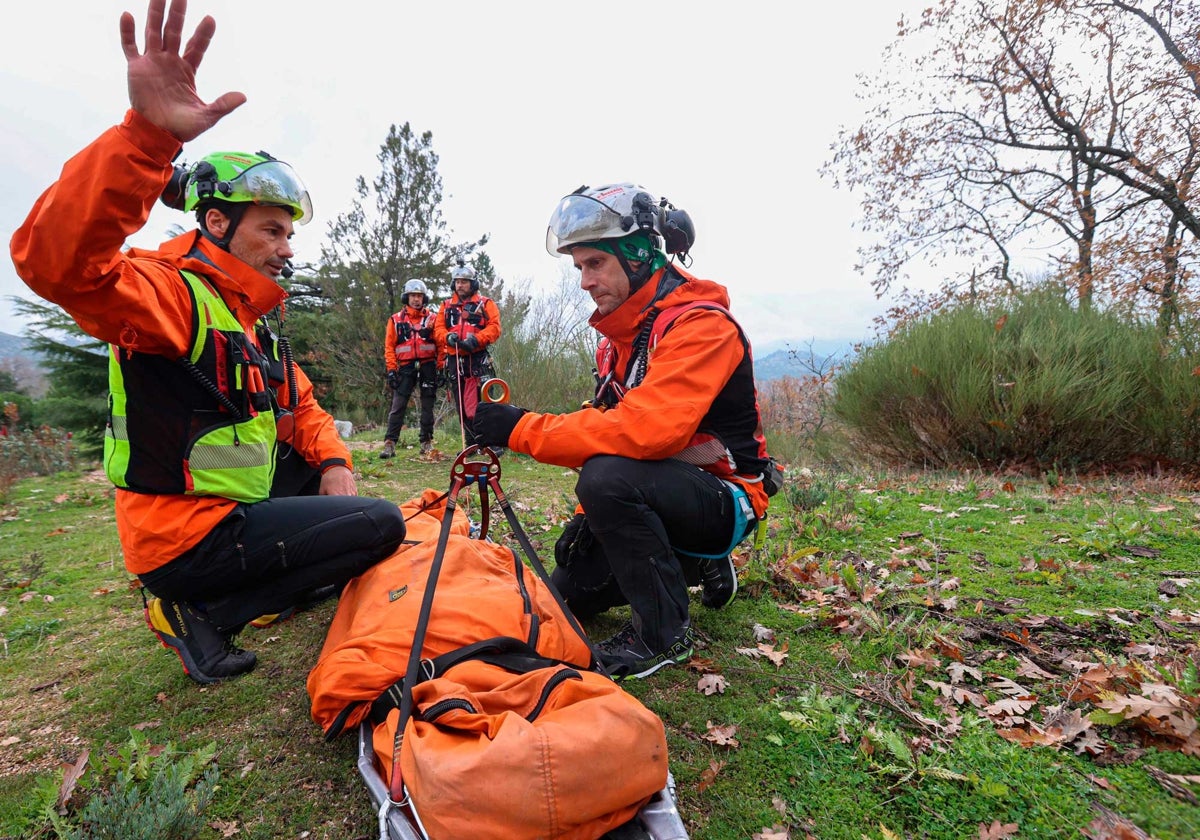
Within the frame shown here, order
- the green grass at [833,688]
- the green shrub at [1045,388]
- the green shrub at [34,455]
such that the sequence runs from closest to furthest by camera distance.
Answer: the green grass at [833,688] → the green shrub at [1045,388] → the green shrub at [34,455]

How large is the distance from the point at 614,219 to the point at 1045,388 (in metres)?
7.45

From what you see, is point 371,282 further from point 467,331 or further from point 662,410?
point 662,410

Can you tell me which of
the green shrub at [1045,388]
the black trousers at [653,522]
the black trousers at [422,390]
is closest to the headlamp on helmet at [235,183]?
the black trousers at [653,522]

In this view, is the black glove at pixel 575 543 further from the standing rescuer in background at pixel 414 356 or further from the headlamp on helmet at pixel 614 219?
the standing rescuer in background at pixel 414 356

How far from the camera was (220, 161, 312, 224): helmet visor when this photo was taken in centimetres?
252

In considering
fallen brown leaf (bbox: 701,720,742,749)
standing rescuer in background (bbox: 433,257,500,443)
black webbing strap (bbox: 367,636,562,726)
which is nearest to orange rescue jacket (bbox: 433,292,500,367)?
standing rescuer in background (bbox: 433,257,500,443)

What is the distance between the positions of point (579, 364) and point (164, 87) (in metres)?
10.9

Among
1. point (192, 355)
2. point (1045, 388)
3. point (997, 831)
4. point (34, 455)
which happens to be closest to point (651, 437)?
point (997, 831)

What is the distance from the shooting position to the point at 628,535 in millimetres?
2520

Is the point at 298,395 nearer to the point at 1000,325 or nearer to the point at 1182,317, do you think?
the point at 1000,325

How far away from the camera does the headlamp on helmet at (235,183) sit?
2502 millimetres

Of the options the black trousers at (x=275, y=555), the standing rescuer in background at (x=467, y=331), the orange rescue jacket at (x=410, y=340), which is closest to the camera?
the black trousers at (x=275, y=555)

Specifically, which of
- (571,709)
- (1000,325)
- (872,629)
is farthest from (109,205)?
(1000,325)

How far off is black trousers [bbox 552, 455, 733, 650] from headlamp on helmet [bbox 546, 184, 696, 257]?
3.74 ft
